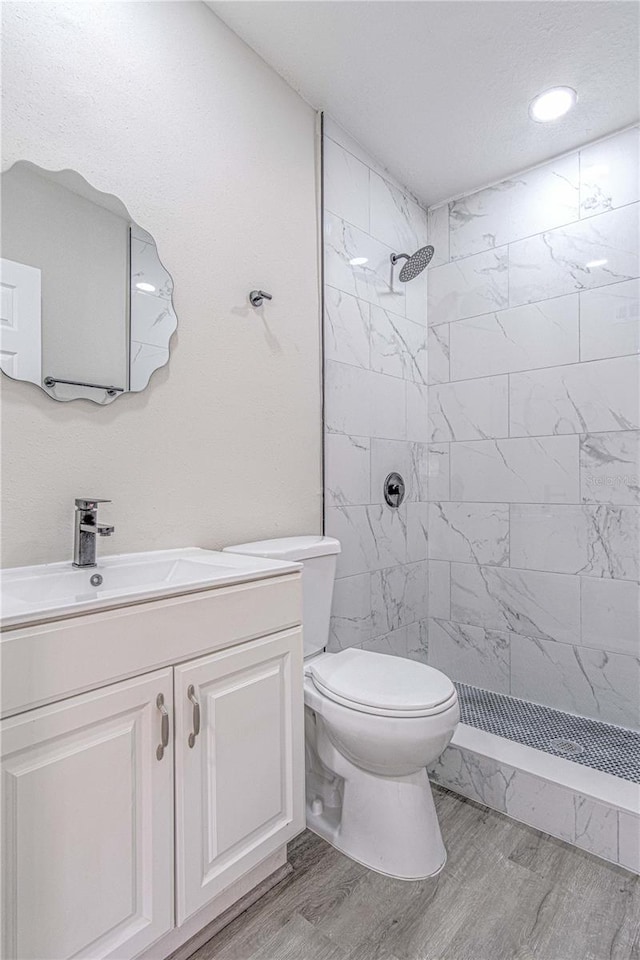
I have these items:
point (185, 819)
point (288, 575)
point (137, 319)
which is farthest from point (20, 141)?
point (185, 819)

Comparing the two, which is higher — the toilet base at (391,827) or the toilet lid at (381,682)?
the toilet lid at (381,682)

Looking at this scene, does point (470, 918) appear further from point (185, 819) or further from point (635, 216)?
point (635, 216)

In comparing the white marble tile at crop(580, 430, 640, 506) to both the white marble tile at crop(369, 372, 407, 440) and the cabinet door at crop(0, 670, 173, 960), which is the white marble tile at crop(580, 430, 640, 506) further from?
the cabinet door at crop(0, 670, 173, 960)

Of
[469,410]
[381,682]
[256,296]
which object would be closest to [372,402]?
[469,410]

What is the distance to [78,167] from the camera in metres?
1.34

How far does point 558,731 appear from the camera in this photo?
6.75 feet

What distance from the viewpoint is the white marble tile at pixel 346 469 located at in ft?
6.96

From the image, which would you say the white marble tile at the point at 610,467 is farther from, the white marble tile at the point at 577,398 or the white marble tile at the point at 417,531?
the white marble tile at the point at 417,531

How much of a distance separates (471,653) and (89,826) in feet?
6.50

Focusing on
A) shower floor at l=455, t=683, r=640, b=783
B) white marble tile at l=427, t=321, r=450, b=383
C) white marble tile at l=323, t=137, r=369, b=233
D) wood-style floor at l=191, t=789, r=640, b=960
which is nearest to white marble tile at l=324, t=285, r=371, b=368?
white marble tile at l=323, t=137, r=369, b=233

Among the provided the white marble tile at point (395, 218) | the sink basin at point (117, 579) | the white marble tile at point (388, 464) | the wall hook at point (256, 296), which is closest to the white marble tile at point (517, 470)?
the white marble tile at point (388, 464)

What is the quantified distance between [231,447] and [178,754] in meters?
0.94

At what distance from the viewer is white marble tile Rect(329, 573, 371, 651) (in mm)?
2135

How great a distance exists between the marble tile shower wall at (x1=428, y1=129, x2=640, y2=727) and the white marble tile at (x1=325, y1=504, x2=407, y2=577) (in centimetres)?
31
